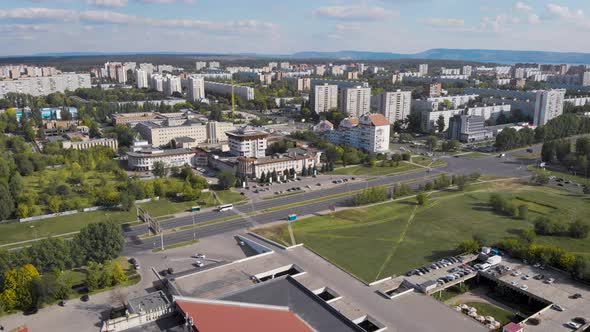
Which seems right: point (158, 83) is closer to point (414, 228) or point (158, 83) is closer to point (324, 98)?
point (324, 98)

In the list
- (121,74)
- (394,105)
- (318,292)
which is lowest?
(318,292)

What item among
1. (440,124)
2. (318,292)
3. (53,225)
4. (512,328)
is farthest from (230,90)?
(512,328)

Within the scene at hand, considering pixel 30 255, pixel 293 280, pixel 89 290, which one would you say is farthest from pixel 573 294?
pixel 30 255

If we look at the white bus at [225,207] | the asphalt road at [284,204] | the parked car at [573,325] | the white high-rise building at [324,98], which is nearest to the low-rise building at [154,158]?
the white bus at [225,207]

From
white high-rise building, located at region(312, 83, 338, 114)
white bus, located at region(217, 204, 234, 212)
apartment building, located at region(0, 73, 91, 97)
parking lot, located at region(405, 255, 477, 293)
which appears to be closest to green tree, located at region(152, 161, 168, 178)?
white bus, located at region(217, 204, 234, 212)

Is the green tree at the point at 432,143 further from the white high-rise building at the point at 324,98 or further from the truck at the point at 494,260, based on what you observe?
the truck at the point at 494,260

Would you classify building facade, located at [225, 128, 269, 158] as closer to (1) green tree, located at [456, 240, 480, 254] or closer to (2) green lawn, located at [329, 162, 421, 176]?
(2) green lawn, located at [329, 162, 421, 176]

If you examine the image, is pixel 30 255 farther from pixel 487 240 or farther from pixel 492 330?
pixel 487 240
